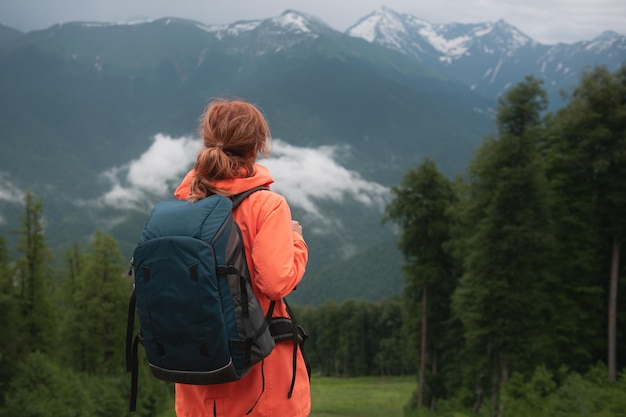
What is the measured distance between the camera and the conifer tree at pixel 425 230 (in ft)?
86.4

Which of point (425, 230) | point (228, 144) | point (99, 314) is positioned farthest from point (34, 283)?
point (228, 144)

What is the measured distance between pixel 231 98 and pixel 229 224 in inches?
38.5

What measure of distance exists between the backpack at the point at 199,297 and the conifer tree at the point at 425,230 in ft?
77.6

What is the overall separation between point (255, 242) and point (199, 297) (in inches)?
16.5

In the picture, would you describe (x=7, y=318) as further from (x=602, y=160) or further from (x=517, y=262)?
(x=602, y=160)

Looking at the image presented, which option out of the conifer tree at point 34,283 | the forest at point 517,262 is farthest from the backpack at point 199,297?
the conifer tree at point 34,283

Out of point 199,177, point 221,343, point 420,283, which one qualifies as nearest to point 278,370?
point 221,343

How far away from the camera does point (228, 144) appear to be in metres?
3.28

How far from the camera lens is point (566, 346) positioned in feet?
69.3

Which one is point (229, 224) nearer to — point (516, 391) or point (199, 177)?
point (199, 177)

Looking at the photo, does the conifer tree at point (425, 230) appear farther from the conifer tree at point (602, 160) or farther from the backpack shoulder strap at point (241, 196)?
the backpack shoulder strap at point (241, 196)

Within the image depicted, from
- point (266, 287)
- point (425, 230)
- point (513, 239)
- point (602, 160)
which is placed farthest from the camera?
point (425, 230)

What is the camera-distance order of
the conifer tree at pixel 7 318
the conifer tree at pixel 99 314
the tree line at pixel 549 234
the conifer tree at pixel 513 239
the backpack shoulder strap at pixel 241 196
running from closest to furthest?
the backpack shoulder strap at pixel 241 196, the tree line at pixel 549 234, the conifer tree at pixel 513 239, the conifer tree at pixel 7 318, the conifer tree at pixel 99 314

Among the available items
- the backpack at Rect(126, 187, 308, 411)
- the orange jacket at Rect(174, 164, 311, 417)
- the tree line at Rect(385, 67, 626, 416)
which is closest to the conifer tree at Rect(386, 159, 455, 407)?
the tree line at Rect(385, 67, 626, 416)
